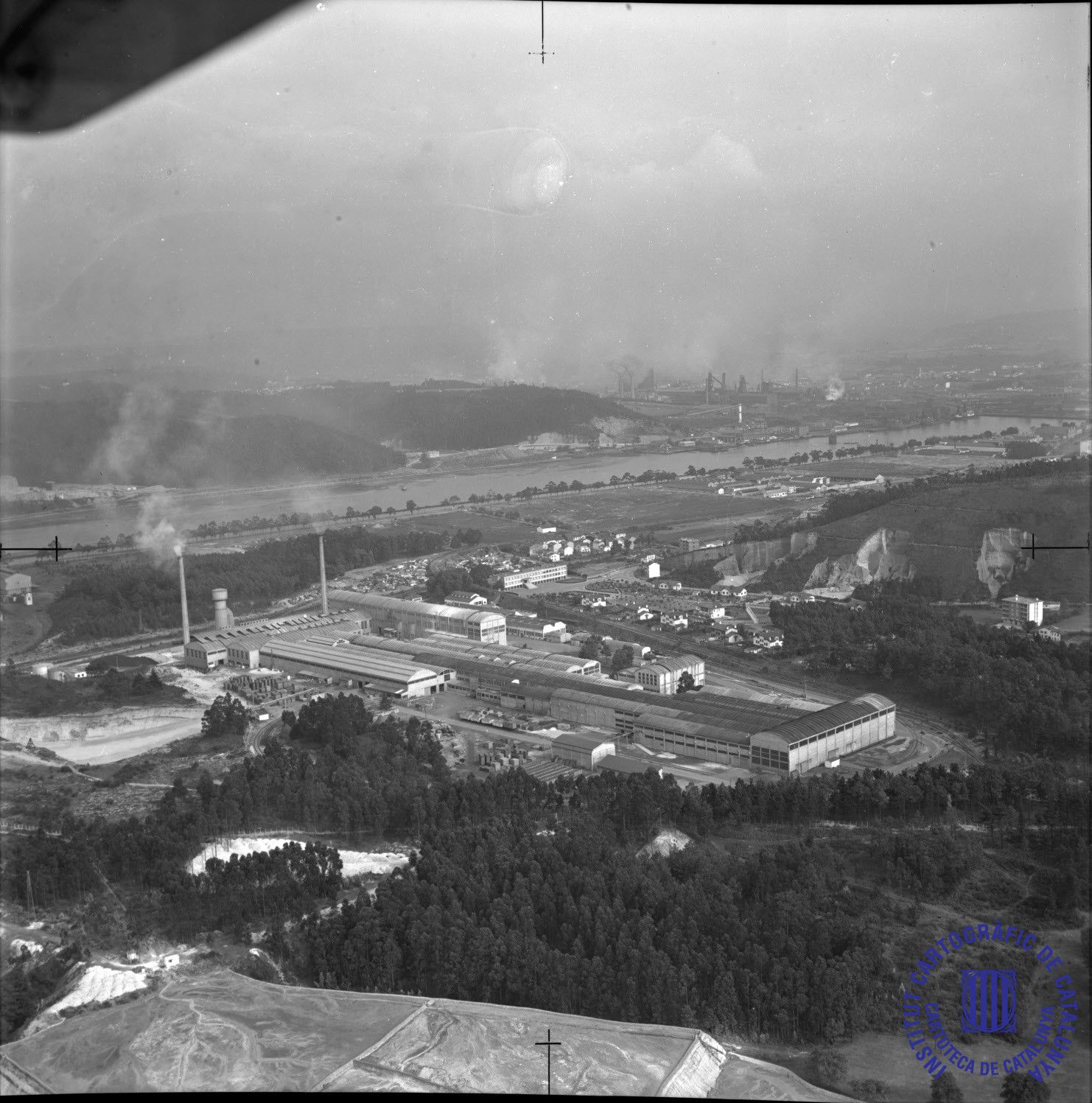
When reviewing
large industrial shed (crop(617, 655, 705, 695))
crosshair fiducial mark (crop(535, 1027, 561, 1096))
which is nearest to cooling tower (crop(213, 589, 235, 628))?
large industrial shed (crop(617, 655, 705, 695))

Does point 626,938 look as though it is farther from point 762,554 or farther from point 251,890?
point 762,554

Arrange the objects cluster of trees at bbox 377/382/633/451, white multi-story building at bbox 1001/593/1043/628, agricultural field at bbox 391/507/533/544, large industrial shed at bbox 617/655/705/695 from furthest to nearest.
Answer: agricultural field at bbox 391/507/533/544, cluster of trees at bbox 377/382/633/451, white multi-story building at bbox 1001/593/1043/628, large industrial shed at bbox 617/655/705/695

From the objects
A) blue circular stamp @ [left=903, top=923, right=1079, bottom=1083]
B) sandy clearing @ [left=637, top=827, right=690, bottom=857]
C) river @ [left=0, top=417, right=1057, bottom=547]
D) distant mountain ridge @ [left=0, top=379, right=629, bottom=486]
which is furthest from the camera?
river @ [left=0, top=417, right=1057, bottom=547]

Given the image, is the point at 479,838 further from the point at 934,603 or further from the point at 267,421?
the point at 267,421

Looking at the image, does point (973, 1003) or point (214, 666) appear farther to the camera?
point (214, 666)

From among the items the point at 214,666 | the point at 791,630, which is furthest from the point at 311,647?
the point at 791,630

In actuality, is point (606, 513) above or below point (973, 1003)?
above

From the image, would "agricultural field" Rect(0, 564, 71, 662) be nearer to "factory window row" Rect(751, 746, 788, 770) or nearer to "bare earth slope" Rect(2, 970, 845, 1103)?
"factory window row" Rect(751, 746, 788, 770)
